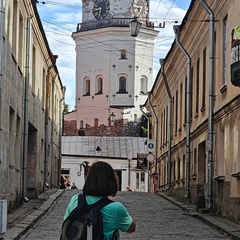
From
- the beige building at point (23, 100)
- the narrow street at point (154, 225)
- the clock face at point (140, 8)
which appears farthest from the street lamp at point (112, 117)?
the narrow street at point (154, 225)

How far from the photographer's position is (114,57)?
3258 inches

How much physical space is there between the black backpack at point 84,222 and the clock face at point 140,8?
253 feet

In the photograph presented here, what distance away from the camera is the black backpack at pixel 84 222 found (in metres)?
5.17

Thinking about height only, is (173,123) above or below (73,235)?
above

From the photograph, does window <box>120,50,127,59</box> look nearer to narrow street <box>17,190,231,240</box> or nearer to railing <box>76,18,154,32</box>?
railing <box>76,18,154,32</box>

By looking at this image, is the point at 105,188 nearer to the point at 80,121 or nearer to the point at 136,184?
the point at 136,184

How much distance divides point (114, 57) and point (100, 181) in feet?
255

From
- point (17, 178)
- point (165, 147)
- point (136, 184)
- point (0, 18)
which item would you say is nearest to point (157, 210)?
point (17, 178)

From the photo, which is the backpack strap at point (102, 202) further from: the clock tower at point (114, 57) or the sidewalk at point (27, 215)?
the clock tower at point (114, 57)

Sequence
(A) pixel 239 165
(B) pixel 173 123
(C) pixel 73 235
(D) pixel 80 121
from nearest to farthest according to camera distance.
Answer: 1. (C) pixel 73 235
2. (A) pixel 239 165
3. (B) pixel 173 123
4. (D) pixel 80 121

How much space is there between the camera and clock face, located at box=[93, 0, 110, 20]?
270 ft

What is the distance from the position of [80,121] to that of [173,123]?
5427cm

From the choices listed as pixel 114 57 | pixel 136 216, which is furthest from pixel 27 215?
pixel 114 57

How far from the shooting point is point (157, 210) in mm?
22609
